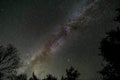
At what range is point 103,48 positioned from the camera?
1511 cm

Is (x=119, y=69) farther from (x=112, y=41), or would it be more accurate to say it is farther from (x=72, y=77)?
(x=72, y=77)

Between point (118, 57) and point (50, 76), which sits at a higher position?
point (50, 76)

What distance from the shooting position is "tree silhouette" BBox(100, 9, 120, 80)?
13.8 m

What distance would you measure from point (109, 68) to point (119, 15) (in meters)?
4.45

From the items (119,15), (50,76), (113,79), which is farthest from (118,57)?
(50,76)

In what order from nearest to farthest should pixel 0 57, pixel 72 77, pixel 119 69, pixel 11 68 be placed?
pixel 119 69 < pixel 0 57 < pixel 11 68 < pixel 72 77

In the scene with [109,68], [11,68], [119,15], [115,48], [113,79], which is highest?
[119,15]

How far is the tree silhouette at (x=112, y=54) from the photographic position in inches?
542

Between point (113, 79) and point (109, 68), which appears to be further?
point (109, 68)

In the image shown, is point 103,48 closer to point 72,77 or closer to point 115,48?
point 115,48

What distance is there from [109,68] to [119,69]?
1.06 meters

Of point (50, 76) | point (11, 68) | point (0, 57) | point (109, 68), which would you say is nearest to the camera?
point (109, 68)

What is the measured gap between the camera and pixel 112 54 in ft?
46.9

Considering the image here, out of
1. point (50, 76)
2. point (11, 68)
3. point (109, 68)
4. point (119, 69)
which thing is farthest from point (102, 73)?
point (11, 68)
